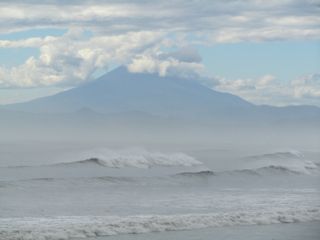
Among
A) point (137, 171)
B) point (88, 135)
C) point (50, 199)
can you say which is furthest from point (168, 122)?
point (50, 199)

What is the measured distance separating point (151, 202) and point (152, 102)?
2473 inches

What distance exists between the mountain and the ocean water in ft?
133

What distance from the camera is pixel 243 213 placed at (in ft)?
58.6

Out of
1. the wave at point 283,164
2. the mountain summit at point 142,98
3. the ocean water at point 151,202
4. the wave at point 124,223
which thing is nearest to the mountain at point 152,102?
the mountain summit at point 142,98

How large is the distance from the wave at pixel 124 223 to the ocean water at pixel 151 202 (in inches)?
0.9

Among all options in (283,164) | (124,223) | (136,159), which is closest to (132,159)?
(136,159)

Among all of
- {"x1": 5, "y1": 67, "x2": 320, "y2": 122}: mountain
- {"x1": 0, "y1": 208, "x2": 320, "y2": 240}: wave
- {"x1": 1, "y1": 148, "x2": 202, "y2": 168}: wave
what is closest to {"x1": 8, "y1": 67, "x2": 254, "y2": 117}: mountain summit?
{"x1": 5, "y1": 67, "x2": 320, "y2": 122}: mountain

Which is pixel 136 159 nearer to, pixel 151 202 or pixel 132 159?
pixel 132 159

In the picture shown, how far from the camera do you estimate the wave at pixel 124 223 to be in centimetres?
1476

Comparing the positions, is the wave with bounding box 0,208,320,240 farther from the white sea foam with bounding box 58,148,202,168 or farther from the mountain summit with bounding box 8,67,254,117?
the mountain summit with bounding box 8,67,254,117

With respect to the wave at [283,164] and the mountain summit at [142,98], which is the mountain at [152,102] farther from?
the wave at [283,164]

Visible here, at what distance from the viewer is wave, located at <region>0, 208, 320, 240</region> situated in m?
14.8

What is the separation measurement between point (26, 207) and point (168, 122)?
59.7 m

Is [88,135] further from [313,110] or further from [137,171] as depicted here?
[137,171]
